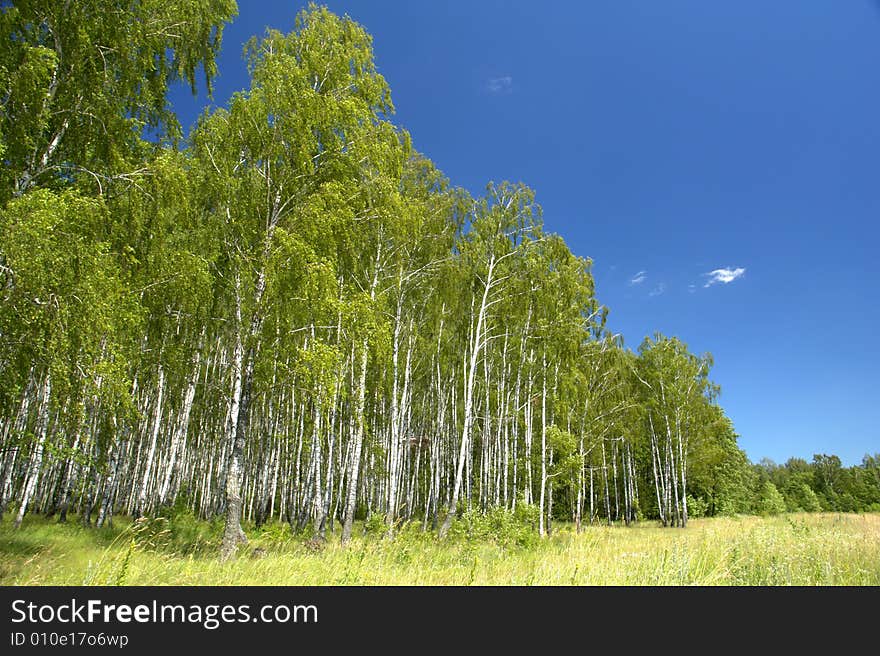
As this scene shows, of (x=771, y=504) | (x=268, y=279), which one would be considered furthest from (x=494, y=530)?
(x=771, y=504)

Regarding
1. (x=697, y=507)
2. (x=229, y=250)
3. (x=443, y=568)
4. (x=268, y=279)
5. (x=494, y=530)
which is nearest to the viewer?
(x=443, y=568)

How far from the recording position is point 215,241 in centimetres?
1027

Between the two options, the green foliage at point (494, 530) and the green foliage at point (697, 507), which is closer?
the green foliage at point (494, 530)

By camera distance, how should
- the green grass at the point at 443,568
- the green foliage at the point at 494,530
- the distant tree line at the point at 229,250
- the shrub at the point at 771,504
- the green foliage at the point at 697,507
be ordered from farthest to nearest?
the shrub at the point at 771,504, the green foliage at the point at 697,507, the green foliage at the point at 494,530, the distant tree line at the point at 229,250, the green grass at the point at 443,568

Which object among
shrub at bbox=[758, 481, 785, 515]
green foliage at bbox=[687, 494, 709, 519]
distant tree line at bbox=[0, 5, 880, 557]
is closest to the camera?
distant tree line at bbox=[0, 5, 880, 557]

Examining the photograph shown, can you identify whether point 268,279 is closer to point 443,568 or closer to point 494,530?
point 443,568

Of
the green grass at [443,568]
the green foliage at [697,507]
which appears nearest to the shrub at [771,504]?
the green foliage at [697,507]

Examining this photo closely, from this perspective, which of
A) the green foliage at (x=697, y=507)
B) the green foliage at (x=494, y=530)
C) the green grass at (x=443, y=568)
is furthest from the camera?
the green foliage at (x=697, y=507)

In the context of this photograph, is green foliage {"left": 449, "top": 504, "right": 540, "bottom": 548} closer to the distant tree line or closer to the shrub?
the distant tree line

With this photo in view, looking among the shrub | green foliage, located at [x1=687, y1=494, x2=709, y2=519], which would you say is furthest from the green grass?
the shrub

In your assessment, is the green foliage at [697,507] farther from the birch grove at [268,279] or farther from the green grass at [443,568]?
the green grass at [443,568]
